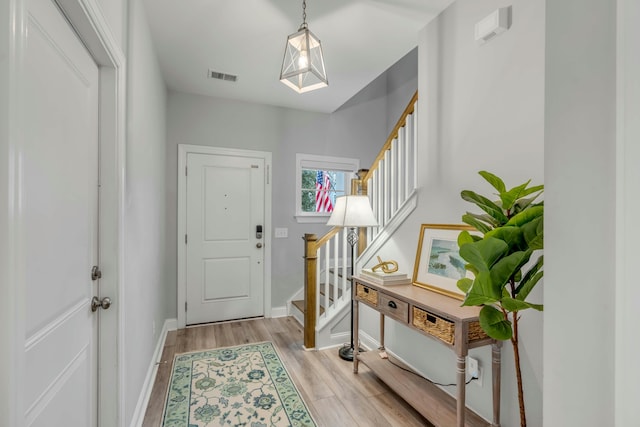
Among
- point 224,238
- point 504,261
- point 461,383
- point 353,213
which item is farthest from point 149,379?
point 504,261

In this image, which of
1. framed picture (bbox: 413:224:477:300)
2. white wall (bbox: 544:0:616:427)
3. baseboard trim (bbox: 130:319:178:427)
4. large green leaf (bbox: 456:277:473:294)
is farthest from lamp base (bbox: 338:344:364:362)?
white wall (bbox: 544:0:616:427)

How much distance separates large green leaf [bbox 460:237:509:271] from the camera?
1110mm

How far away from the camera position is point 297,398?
84.5 inches

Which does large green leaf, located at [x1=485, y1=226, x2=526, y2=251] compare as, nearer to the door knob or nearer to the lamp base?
the door knob

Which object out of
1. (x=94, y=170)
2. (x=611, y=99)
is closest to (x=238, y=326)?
(x=94, y=170)

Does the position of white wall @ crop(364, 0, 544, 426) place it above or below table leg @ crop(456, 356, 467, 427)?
above

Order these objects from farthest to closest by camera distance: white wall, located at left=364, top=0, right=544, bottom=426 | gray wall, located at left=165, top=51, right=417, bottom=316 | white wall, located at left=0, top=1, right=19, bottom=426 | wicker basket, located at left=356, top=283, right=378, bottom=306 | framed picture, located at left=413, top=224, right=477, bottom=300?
1. gray wall, located at left=165, top=51, right=417, bottom=316
2. wicker basket, located at left=356, top=283, right=378, bottom=306
3. framed picture, located at left=413, top=224, right=477, bottom=300
4. white wall, located at left=364, top=0, right=544, bottom=426
5. white wall, located at left=0, top=1, right=19, bottom=426

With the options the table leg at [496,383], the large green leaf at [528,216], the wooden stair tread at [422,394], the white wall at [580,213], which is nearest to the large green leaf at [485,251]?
the large green leaf at [528,216]

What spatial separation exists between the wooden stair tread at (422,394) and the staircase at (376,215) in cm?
55

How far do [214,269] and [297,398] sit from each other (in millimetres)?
1956

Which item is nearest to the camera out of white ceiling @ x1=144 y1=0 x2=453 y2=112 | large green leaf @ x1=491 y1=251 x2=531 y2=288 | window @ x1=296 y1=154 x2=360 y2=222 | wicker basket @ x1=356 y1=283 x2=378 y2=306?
large green leaf @ x1=491 y1=251 x2=531 y2=288

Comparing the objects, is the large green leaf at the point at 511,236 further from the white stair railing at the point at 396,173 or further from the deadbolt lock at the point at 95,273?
the deadbolt lock at the point at 95,273

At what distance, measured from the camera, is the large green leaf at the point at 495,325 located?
48.2 inches

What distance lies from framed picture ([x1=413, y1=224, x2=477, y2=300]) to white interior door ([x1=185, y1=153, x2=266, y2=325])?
2164 mm
